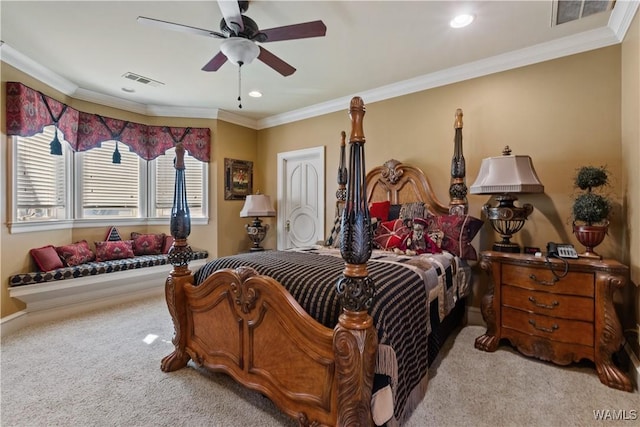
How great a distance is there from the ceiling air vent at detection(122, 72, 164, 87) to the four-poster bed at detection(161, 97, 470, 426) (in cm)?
187

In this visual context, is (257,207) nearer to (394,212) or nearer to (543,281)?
(394,212)

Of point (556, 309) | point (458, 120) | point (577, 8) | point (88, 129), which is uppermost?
point (577, 8)

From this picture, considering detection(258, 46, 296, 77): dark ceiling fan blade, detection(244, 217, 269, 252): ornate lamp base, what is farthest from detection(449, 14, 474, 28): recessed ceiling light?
detection(244, 217, 269, 252): ornate lamp base

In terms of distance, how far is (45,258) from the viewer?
10.1 feet

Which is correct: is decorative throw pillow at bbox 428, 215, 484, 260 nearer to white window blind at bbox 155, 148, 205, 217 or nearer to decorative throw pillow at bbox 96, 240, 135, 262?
white window blind at bbox 155, 148, 205, 217

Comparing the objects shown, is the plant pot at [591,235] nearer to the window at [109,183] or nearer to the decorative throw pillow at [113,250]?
the decorative throw pillow at [113,250]

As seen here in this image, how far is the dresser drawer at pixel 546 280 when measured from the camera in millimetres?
2053

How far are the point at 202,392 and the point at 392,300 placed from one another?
138 centimetres

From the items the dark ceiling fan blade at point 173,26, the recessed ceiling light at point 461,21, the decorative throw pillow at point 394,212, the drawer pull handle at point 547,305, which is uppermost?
the recessed ceiling light at point 461,21

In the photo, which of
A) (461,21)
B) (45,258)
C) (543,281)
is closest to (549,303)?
(543,281)

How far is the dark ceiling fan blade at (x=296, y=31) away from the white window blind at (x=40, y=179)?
294 cm

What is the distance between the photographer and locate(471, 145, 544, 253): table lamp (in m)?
2.36

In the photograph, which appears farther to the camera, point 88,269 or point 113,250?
point 113,250

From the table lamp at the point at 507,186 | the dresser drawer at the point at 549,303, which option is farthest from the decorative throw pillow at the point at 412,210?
the dresser drawer at the point at 549,303
